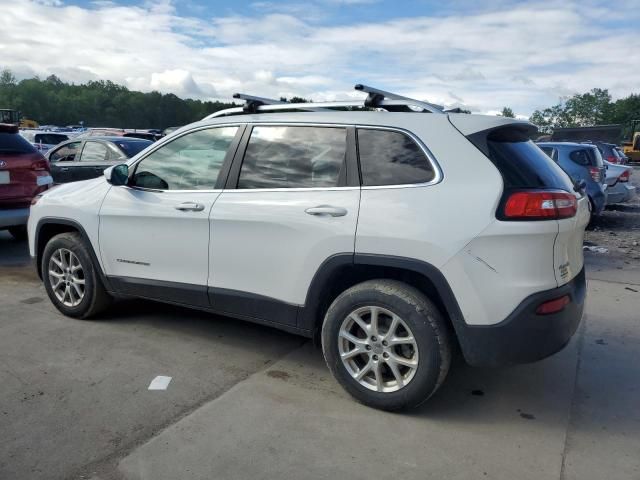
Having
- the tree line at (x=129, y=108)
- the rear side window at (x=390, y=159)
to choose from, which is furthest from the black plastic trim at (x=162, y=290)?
the tree line at (x=129, y=108)

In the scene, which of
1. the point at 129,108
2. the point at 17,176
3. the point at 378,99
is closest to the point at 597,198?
the point at 378,99

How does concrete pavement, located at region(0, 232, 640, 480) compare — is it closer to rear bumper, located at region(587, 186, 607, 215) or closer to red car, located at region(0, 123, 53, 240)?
red car, located at region(0, 123, 53, 240)

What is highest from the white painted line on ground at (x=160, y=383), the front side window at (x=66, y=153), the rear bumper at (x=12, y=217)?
the front side window at (x=66, y=153)

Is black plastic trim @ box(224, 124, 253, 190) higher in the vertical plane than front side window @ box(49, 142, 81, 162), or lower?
higher

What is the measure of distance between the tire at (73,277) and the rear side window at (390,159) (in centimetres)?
257

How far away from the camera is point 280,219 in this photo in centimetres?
355

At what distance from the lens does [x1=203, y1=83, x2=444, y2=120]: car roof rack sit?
362cm

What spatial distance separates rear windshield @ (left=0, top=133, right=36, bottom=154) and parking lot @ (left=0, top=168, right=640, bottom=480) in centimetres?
335

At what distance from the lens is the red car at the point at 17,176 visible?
7094 mm

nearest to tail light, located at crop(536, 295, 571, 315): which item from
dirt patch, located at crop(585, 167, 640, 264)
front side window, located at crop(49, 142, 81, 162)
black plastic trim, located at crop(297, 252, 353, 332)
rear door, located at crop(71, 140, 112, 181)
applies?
black plastic trim, located at crop(297, 252, 353, 332)

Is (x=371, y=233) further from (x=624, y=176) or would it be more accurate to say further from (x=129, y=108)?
(x=129, y=108)

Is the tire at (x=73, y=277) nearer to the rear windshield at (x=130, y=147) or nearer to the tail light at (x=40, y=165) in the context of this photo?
the tail light at (x=40, y=165)

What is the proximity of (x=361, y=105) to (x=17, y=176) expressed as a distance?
17.8ft

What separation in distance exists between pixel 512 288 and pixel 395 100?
1.54 meters
